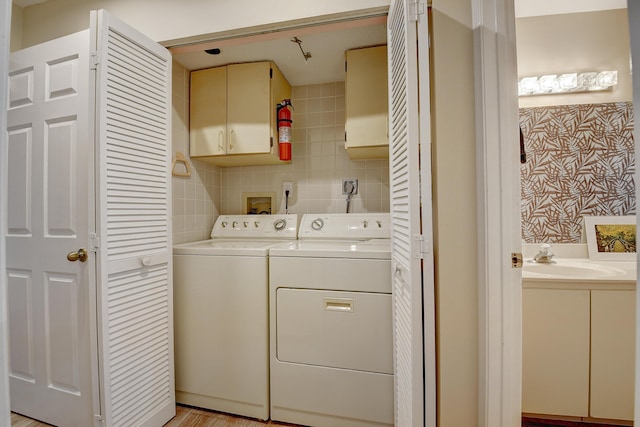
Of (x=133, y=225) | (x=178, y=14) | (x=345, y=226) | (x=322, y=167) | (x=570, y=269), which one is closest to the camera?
(x=133, y=225)

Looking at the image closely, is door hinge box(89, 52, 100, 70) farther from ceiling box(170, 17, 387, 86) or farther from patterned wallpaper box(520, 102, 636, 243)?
patterned wallpaper box(520, 102, 636, 243)

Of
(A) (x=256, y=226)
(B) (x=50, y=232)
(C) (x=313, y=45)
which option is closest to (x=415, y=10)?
(C) (x=313, y=45)

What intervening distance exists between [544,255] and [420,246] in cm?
126

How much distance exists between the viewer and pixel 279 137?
219 cm

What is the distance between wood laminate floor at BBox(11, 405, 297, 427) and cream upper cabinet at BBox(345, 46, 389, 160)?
170cm

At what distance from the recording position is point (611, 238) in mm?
1758

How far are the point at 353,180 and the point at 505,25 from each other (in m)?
1.37

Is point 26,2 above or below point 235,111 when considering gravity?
above

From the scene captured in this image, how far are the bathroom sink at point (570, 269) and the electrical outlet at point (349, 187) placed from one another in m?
1.18

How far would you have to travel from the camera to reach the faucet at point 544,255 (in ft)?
5.74

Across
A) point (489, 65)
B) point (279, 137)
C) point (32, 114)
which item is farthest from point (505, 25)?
point (32, 114)

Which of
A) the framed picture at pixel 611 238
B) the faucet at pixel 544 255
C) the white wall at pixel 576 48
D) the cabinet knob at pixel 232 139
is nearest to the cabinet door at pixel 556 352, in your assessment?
the faucet at pixel 544 255

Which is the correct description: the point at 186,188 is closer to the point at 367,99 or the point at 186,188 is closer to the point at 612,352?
→ the point at 367,99

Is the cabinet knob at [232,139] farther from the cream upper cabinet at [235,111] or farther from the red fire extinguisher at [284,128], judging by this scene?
the red fire extinguisher at [284,128]
